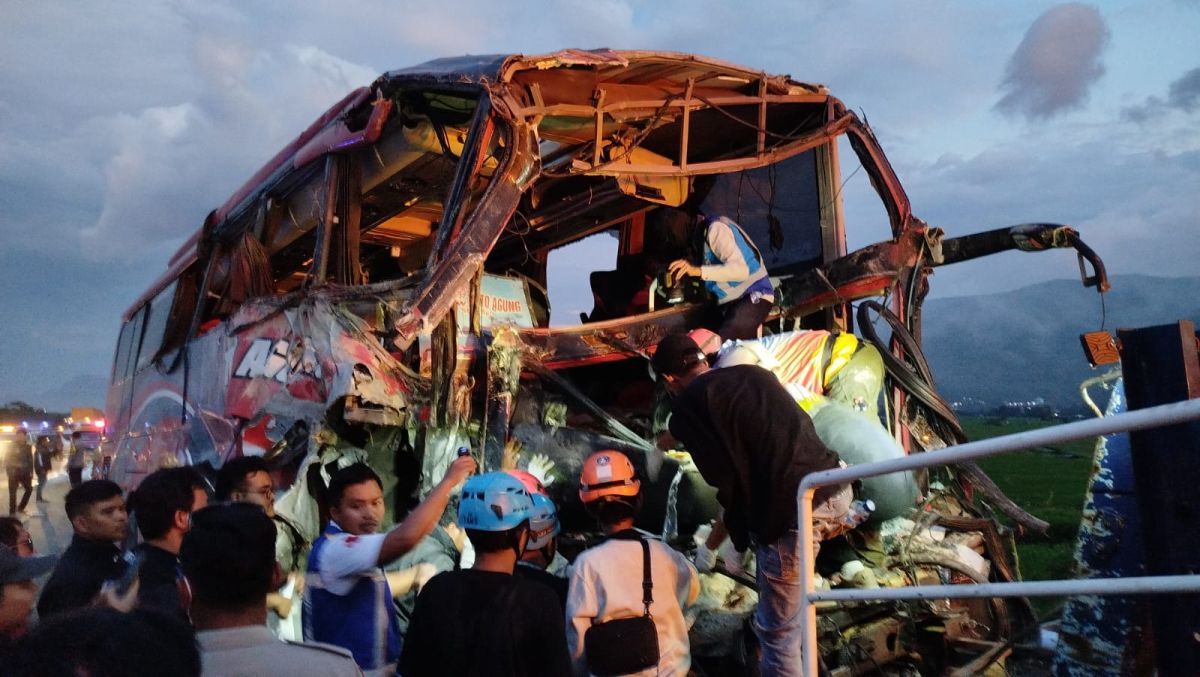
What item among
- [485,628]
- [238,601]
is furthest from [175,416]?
[238,601]

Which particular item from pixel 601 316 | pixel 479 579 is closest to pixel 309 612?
pixel 479 579

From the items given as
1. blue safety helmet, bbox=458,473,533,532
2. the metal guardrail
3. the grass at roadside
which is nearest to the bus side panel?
blue safety helmet, bbox=458,473,533,532

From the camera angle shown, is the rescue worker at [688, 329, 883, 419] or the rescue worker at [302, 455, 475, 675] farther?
the rescue worker at [688, 329, 883, 419]

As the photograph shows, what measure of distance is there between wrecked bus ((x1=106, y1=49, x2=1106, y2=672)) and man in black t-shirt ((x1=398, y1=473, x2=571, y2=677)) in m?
1.89

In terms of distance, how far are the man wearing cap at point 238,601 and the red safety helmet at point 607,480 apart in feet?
4.87

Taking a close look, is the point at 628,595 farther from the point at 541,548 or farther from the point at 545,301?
the point at 545,301

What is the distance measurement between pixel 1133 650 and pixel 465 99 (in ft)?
14.6

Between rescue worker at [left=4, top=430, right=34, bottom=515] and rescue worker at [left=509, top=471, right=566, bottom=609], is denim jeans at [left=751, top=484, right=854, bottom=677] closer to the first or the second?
rescue worker at [left=509, top=471, right=566, bottom=609]

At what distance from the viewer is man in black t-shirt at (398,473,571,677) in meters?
2.27

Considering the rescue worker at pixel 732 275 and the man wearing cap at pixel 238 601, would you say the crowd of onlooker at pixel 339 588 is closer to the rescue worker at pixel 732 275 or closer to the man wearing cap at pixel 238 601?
the man wearing cap at pixel 238 601

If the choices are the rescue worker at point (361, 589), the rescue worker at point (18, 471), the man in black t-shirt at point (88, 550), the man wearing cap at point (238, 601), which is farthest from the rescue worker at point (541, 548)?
the rescue worker at point (18, 471)

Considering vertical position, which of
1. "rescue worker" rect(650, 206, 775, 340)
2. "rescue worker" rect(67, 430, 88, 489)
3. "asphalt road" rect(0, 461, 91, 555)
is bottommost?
"asphalt road" rect(0, 461, 91, 555)

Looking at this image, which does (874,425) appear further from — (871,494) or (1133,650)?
(1133,650)

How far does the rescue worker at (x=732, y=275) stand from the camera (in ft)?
18.7
